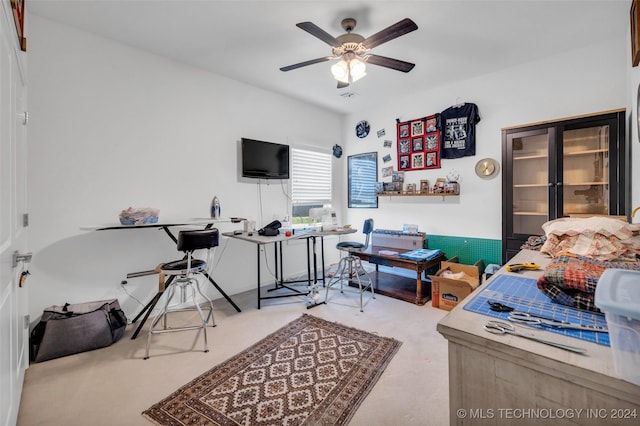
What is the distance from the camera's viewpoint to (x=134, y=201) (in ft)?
9.30

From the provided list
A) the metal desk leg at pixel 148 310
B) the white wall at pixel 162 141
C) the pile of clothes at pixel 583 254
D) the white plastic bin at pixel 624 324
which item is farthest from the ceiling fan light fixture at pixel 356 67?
the metal desk leg at pixel 148 310

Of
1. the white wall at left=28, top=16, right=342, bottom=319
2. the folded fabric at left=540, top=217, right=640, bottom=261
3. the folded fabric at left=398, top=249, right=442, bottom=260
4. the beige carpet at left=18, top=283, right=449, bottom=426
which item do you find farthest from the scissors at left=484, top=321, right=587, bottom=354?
the white wall at left=28, top=16, right=342, bottom=319

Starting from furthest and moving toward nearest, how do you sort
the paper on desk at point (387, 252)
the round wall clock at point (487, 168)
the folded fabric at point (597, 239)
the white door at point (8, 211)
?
the paper on desk at point (387, 252)
the round wall clock at point (487, 168)
the folded fabric at point (597, 239)
the white door at point (8, 211)

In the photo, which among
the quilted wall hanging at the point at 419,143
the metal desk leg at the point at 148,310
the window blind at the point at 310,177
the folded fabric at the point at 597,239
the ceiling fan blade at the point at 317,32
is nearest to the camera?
the folded fabric at the point at 597,239

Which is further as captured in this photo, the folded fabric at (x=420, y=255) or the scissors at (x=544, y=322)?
the folded fabric at (x=420, y=255)

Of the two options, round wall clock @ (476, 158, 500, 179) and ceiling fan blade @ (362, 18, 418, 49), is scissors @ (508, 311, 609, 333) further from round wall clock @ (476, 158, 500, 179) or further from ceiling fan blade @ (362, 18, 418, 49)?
round wall clock @ (476, 158, 500, 179)

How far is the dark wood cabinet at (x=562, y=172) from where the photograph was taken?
2.53 m

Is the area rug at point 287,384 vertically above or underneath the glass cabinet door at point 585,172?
underneath

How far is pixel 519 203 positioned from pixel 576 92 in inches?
48.8

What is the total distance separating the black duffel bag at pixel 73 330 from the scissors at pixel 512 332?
279cm

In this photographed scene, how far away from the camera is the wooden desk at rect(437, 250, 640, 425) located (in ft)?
2.13

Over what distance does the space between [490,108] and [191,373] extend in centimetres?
410

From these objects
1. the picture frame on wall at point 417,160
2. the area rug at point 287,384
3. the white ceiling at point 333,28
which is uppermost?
the white ceiling at point 333,28

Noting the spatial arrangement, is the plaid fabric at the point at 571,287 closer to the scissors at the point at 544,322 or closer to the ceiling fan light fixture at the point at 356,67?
the scissors at the point at 544,322
